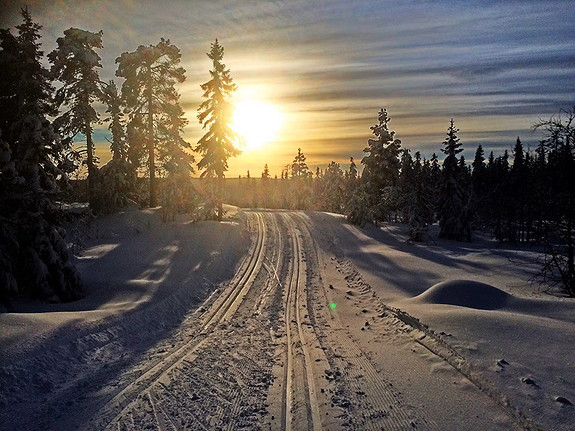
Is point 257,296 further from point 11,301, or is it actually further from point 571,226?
point 571,226

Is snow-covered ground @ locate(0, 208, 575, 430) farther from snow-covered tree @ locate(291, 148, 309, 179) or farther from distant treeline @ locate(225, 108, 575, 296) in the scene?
snow-covered tree @ locate(291, 148, 309, 179)

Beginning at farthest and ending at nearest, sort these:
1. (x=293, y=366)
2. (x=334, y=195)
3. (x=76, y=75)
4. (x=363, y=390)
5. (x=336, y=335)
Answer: (x=334, y=195) → (x=76, y=75) → (x=336, y=335) → (x=293, y=366) → (x=363, y=390)

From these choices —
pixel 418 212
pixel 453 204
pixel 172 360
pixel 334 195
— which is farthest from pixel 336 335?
pixel 334 195

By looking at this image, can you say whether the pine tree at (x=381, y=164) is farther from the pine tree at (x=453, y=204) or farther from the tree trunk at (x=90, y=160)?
the tree trunk at (x=90, y=160)

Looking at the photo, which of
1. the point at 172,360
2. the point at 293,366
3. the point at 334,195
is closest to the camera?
the point at 293,366

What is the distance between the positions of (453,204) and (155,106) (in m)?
34.2

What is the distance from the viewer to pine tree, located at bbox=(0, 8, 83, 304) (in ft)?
42.4

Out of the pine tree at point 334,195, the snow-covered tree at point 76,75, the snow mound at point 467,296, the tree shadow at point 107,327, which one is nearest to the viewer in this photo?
the tree shadow at point 107,327

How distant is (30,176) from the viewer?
45.3 feet

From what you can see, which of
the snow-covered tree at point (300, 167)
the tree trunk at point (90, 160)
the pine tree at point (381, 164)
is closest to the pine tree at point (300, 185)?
the snow-covered tree at point (300, 167)

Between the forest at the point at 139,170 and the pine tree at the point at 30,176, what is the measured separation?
0.13ft

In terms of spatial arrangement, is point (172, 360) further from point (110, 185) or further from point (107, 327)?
point (110, 185)

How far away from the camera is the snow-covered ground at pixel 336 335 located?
6225mm

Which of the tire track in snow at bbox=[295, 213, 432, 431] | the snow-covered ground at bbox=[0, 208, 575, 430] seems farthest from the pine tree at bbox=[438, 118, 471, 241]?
the tire track in snow at bbox=[295, 213, 432, 431]
